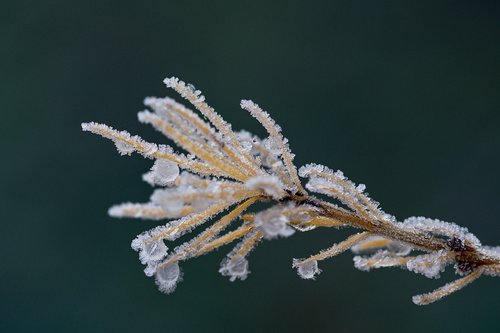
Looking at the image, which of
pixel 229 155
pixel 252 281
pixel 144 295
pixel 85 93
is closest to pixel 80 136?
pixel 85 93

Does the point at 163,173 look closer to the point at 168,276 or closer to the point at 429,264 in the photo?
the point at 168,276

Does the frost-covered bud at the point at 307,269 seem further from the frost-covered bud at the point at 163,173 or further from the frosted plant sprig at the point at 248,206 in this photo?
the frost-covered bud at the point at 163,173

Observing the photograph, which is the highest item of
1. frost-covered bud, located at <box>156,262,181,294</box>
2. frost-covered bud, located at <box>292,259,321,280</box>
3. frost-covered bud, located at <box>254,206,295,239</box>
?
frost-covered bud, located at <box>292,259,321,280</box>

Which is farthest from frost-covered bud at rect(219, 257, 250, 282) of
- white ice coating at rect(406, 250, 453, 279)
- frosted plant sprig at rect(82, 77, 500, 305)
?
white ice coating at rect(406, 250, 453, 279)

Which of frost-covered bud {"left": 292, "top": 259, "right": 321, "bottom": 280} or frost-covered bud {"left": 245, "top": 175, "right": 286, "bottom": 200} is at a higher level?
frost-covered bud {"left": 292, "top": 259, "right": 321, "bottom": 280}

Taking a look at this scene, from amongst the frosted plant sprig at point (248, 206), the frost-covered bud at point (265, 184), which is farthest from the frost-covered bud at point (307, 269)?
the frost-covered bud at point (265, 184)

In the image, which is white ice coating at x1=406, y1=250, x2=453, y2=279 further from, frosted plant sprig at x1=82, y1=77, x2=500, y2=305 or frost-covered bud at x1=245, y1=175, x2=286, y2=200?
frost-covered bud at x1=245, y1=175, x2=286, y2=200

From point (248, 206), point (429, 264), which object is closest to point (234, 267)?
point (248, 206)

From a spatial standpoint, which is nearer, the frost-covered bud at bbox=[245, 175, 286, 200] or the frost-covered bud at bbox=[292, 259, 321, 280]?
the frost-covered bud at bbox=[245, 175, 286, 200]
